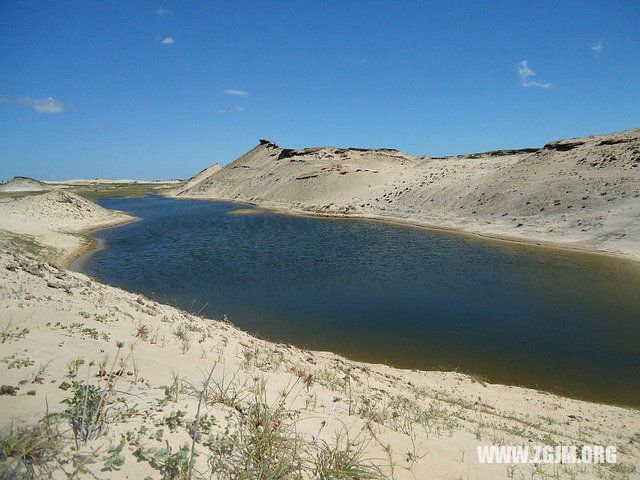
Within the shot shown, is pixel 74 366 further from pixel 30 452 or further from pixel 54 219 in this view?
pixel 54 219

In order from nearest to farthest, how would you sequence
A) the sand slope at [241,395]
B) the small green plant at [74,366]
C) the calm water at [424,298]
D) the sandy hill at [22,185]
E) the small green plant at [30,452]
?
the small green plant at [30,452], the sand slope at [241,395], the small green plant at [74,366], the calm water at [424,298], the sandy hill at [22,185]

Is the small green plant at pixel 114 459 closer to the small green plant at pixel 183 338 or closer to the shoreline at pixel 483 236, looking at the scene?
the small green plant at pixel 183 338

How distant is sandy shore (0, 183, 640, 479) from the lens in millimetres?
3006

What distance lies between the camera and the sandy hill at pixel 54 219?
76.9 feet

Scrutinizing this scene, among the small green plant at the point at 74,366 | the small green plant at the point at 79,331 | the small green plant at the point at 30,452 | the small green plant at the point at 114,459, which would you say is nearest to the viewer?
the small green plant at the point at 30,452

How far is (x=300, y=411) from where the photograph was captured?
4152 mm

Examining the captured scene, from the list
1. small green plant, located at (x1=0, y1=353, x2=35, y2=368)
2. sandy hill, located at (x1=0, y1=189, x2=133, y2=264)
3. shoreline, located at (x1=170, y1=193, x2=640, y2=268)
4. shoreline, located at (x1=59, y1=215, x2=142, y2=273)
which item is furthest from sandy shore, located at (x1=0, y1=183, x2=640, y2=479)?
shoreline, located at (x1=170, y1=193, x2=640, y2=268)

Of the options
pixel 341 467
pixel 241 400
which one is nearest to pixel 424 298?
pixel 241 400

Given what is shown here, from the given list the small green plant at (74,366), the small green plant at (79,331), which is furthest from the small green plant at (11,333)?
the small green plant at (74,366)

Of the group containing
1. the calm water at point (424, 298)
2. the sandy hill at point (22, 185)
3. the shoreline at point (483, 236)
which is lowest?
the calm water at point (424, 298)

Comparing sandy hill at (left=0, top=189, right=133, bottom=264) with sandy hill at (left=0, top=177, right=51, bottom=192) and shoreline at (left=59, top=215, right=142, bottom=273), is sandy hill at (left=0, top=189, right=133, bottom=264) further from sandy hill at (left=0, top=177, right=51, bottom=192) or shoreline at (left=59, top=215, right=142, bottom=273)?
sandy hill at (left=0, top=177, right=51, bottom=192)

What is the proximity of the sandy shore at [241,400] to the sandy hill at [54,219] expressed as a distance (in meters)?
16.4

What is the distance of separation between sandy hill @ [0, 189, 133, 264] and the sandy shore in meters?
16.4

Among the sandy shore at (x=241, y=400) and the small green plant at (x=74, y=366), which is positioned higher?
the small green plant at (x=74, y=366)
